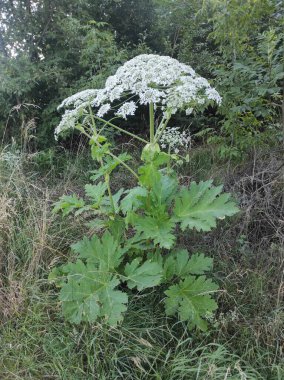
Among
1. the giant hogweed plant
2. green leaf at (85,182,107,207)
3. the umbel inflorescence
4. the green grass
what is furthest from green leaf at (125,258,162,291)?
the umbel inflorescence

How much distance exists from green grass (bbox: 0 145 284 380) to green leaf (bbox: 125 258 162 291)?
0.28m

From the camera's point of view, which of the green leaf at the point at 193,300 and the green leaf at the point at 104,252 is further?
the green leaf at the point at 104,252

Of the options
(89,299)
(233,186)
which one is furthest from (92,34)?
(89,299)

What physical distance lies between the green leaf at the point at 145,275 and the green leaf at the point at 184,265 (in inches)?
3.8

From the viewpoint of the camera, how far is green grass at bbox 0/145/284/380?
216cm

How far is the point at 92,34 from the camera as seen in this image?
478 centimetres

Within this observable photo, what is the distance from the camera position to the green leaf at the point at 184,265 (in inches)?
92.6

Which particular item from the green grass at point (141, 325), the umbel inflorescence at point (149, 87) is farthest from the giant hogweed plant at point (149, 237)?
the green grass at point (141, 325)

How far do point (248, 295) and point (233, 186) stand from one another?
126 cm

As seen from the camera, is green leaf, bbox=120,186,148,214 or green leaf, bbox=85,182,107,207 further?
green leaf, bbox=85,182,107,207

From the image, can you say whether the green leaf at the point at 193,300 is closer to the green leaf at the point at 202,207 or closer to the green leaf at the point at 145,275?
Answer: the green leaf at the point at 145,275

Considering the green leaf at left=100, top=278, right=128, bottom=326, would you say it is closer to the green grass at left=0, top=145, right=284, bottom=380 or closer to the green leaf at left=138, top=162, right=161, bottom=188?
the green grass at left=0, top=145, right=284, bottom=380

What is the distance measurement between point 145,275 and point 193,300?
320 millimetres

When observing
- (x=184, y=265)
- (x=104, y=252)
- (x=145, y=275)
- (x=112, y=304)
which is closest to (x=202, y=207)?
(x=184, y=265)
